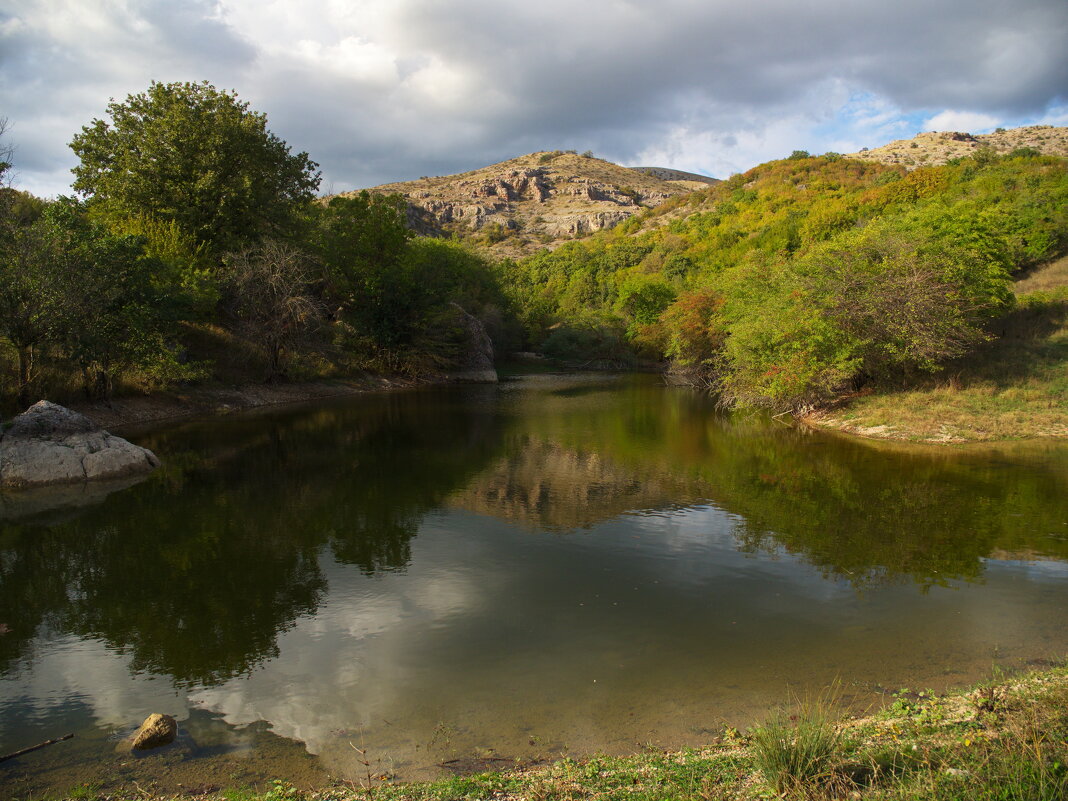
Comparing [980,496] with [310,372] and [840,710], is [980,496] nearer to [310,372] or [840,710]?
[840,710]

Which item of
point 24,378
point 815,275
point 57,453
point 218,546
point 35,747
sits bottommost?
point 218,546

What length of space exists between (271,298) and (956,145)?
10245cm

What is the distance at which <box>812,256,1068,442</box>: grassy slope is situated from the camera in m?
21.7

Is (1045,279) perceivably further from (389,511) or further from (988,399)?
(389,511)

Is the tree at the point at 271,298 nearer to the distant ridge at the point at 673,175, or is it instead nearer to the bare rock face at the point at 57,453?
the bare rock face at the point at 57,453

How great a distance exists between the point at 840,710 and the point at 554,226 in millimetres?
144664

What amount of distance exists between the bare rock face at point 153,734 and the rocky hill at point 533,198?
123 metres

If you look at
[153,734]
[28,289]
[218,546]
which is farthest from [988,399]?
[28,289]

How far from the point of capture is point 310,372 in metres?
38.4

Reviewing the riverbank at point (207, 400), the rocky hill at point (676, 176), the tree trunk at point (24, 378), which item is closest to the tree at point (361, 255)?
the riverbank at point (207, 400)

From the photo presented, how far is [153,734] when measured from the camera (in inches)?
234

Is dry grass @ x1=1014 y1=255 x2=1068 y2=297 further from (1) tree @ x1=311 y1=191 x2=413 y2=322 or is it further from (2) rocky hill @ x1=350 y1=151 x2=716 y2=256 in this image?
(2) rocky hill @ x1=350 y1=151 x2=716 y2=256

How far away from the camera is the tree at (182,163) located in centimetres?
3459

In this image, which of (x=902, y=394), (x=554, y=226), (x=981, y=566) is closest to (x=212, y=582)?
(x=981, y=566)
